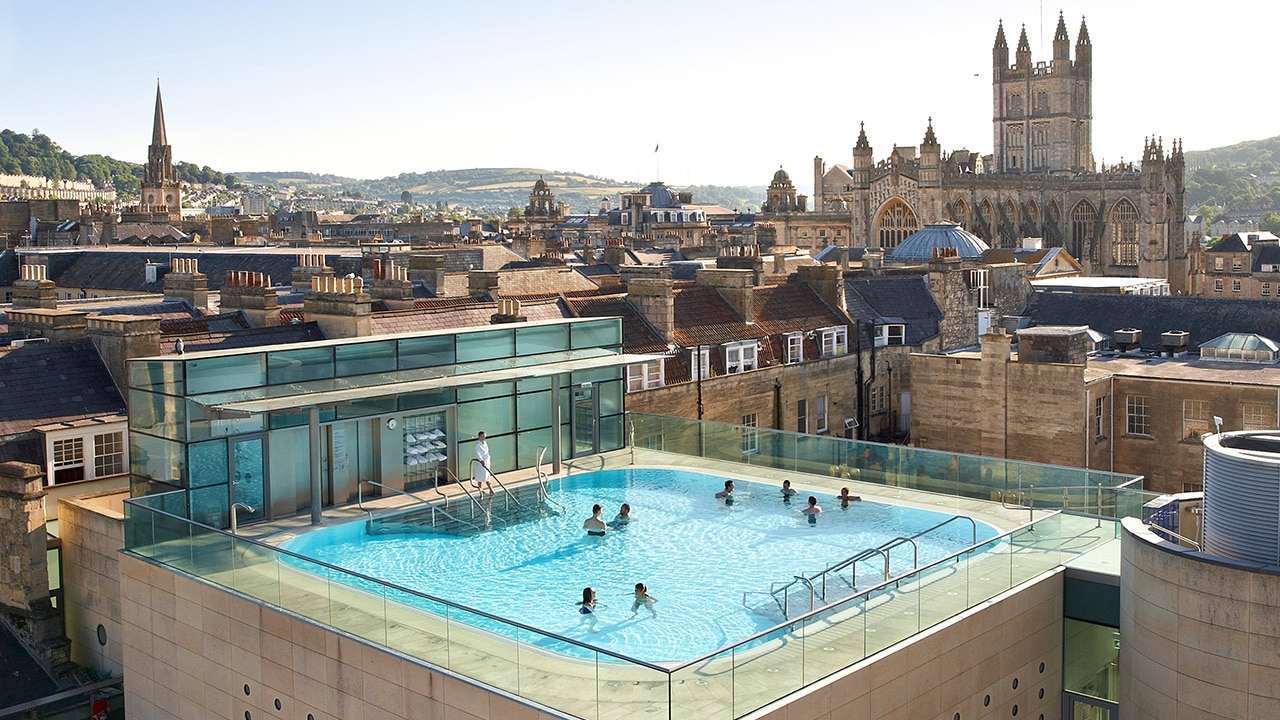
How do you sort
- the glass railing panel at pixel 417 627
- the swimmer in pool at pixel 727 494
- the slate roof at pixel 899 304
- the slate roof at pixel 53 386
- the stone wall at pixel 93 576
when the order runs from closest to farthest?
the glass railing panel at pixel 417 627, the stone wall at pixel 93 576, the slate roof at pixel 53 386, the swimmer in pool at pixel 727 494, the slate roof at pixel 899 304

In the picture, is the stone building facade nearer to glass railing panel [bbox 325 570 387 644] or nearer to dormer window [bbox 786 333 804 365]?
dormer window [bbox 786 333 804 365]

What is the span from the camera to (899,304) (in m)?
47.0

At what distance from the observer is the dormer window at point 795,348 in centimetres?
4156

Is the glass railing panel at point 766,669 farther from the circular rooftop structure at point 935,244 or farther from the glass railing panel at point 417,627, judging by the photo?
the circular rooftop structure at point 935,244

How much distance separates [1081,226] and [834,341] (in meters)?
76.6

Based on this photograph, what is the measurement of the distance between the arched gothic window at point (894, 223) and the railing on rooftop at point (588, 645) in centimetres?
9030

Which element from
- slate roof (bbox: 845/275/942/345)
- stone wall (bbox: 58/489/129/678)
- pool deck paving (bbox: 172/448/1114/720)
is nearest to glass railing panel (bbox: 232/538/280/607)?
pool deck paving (bbox: 172/448/1114/720)

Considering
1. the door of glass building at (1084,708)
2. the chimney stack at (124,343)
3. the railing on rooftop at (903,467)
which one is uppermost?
the chimney stack at (124,343)

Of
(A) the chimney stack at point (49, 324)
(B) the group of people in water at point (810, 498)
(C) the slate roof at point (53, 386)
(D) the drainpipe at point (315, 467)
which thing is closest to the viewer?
(D) the drainpipe at point (315, 467)

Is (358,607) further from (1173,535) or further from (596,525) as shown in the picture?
(1173,535)

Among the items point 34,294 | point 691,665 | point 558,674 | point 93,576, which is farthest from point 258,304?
point 691,665

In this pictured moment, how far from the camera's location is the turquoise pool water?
19906 millimetres

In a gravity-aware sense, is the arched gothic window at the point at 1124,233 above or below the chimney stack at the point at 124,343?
above

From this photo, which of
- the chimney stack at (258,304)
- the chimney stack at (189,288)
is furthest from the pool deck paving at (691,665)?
the chimney stack at (189,288)
